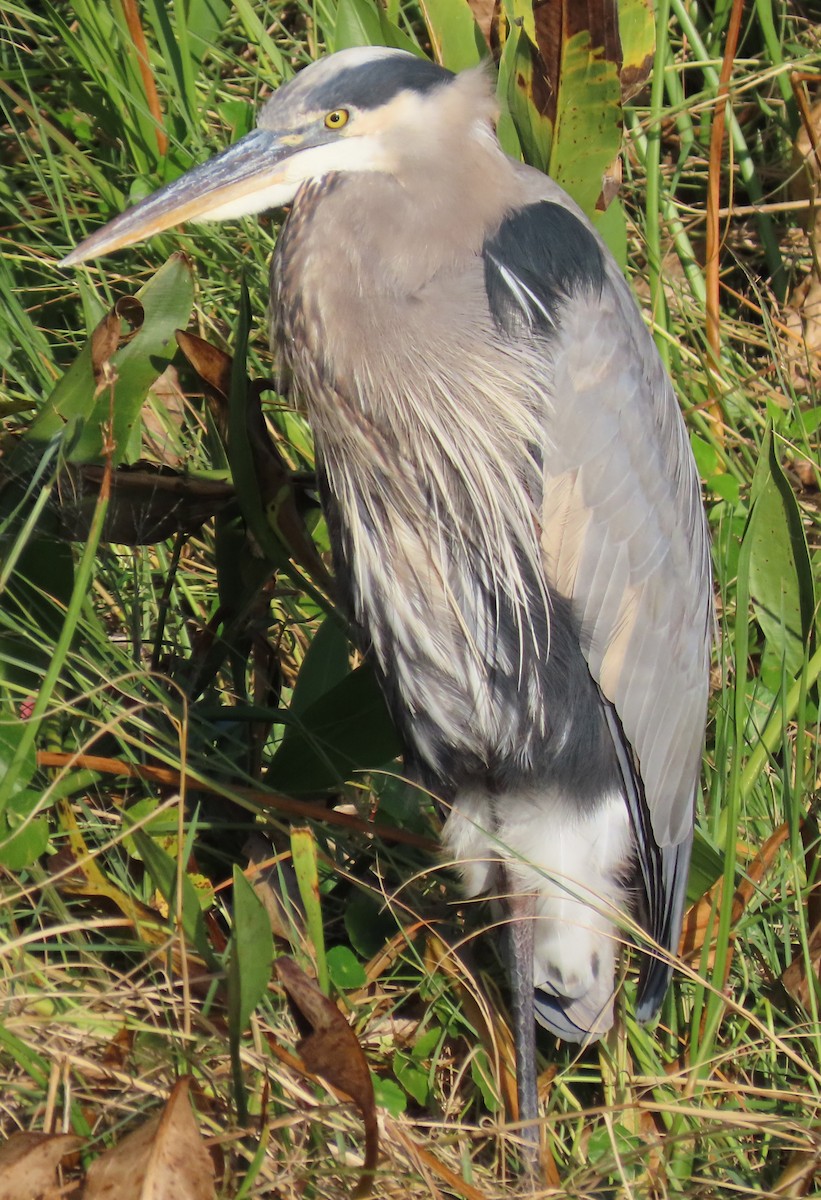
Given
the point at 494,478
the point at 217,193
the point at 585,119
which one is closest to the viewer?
the point at 217,193

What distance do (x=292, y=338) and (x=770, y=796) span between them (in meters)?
1.06

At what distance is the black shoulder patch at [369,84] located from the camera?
1.61m

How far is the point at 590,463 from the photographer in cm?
172

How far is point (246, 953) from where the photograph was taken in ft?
4.16

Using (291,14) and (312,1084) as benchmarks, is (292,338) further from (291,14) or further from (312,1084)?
(291,14)

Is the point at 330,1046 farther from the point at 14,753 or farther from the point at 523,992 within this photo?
the point at 523,992

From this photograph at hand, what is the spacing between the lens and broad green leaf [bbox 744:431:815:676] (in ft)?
6.14

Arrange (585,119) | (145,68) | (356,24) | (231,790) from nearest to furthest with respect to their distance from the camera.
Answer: (231,790)
(585,119)
(356,24)
(145,68)

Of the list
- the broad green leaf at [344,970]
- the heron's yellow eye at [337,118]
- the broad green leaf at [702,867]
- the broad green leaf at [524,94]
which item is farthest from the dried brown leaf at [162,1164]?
the broad green leaf at [524,94]

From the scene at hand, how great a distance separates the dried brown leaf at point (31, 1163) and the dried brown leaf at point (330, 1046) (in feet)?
0.85

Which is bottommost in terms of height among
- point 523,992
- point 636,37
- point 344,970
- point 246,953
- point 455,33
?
point 523,992

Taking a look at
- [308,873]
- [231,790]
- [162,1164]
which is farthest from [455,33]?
[162,1164]

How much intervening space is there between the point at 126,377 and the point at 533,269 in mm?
563

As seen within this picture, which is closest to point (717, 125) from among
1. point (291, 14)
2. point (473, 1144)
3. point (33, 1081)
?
point (291, 14)
